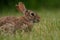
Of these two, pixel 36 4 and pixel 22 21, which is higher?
pixel 36 4

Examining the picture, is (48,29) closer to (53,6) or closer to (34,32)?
(34,32)

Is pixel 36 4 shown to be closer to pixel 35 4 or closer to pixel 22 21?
pixel 35 4

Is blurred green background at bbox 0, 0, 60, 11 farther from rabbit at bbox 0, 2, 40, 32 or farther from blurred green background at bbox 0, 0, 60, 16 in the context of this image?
rabbit at bbox 0, 2, 40, 32

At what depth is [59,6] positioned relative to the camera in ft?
44.3

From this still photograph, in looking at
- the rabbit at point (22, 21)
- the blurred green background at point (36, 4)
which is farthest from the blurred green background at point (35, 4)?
the rabbit at point (22, 21)

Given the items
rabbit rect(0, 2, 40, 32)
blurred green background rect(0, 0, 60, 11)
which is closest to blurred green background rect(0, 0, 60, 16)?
blurred green background rect(0, 0, 60, 11)

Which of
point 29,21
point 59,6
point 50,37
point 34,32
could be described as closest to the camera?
point 50,37

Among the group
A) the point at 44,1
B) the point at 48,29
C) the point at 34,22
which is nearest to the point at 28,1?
the point at 44,1

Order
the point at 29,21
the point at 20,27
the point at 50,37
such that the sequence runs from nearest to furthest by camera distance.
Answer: the point at 50,37 → the point at 20,27 → the point at 29,21

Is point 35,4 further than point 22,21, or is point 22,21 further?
point 35,4

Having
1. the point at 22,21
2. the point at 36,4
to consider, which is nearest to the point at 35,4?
the point at 36,4

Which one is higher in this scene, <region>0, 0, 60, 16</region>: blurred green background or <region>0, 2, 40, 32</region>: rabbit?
<region>0, 0, 60, 16</region>: blurred green background

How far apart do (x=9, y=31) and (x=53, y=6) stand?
8054 mm

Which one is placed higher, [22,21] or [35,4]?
[35,4]
